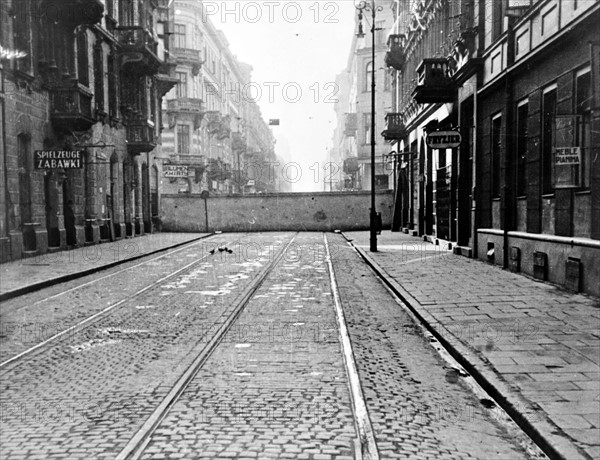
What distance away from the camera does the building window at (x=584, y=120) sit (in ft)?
36.2

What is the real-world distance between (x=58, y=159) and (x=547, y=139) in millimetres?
13990

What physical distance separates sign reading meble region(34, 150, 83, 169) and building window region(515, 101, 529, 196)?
12594 mm

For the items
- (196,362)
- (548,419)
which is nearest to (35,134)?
(196,362)

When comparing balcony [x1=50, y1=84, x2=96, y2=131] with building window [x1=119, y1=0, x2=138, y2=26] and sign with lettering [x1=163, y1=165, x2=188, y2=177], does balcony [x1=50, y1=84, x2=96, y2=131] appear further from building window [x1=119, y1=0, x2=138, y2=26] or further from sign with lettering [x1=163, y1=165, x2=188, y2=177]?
sign with lettering [x1=163, y1=165, x2=188, y2=177]

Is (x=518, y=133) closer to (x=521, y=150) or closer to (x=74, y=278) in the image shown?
(x=521, y=150)

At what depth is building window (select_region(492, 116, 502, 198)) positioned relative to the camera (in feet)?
53.8

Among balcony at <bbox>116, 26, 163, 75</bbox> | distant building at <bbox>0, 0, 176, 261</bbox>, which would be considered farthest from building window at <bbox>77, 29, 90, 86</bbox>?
balcony at <bbox>116, 26, 163, 75</bbox>

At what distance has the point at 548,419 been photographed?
4617mm

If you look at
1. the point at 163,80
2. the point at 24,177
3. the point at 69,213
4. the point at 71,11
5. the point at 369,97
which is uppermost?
the point at 369,97

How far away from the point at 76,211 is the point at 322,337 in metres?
18.2

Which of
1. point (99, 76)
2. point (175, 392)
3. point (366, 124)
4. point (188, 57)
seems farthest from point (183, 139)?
point (175, 392)

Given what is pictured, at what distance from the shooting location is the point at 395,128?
32000 millimetres

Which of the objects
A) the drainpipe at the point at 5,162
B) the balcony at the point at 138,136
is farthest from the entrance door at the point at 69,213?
the balcony at the point at 138,136

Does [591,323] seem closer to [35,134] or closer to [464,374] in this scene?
[464,374]
